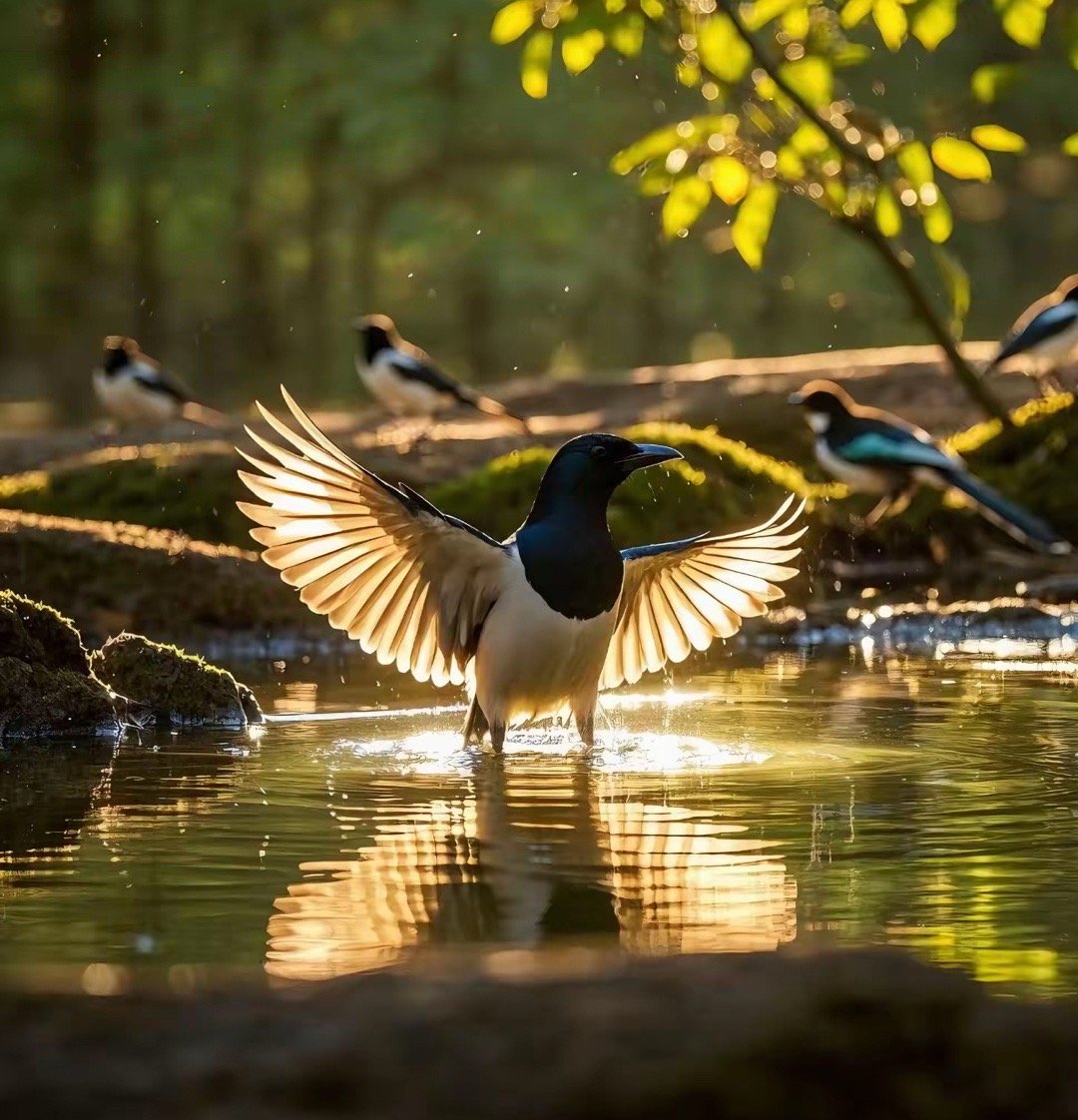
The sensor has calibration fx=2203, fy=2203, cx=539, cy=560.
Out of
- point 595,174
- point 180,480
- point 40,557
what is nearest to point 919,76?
point 595,174

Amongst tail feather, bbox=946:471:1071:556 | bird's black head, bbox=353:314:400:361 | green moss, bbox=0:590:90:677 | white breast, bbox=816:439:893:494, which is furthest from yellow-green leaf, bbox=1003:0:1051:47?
bird's black head, bbox=353:314:400:361

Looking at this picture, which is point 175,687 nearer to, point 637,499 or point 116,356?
point 637,499

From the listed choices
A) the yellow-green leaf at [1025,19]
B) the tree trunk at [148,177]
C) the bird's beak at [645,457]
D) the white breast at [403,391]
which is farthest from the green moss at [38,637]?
the tree trunk at [148,177]

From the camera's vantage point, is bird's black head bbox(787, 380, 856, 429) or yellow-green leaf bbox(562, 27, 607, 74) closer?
yellow-green leaf bbox(562, 27, 607, 74)

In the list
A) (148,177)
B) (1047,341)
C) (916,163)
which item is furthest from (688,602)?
(148,177)

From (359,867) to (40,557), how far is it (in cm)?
571

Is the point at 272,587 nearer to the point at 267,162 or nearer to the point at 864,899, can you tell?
the point at 864,899

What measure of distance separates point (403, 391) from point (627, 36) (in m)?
11.1

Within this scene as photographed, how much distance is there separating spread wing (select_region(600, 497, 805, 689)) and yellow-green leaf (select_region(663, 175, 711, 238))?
124 cm

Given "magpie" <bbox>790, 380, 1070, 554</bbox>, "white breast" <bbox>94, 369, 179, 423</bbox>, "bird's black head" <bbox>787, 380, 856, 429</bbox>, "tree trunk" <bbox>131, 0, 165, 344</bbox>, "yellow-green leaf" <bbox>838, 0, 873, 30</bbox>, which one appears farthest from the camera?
"tree trunk" <bbox>131, 0, 165, 344</bbox>

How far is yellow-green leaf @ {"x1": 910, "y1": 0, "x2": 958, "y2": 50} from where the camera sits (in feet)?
22.1

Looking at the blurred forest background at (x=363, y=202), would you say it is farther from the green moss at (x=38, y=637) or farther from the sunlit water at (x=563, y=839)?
the sunlit water at (x=563, y=839)

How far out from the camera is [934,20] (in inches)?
267

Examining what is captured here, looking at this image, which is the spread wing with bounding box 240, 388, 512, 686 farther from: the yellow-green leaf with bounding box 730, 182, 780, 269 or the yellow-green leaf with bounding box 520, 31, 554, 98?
the yellow-green leaf with bounding box 520, 31, 554, 98
